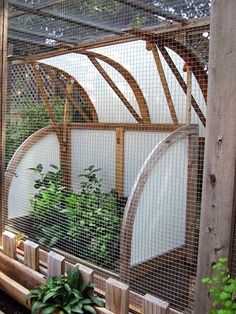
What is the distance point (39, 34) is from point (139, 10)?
33.8 inches

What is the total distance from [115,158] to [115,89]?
2.48ft

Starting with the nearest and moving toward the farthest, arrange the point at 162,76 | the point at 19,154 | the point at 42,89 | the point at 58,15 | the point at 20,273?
1. the point at 20,273
2. the point at 58,15
3. the point at 162,76
4. the point at 19,154
5. the point at 42,89

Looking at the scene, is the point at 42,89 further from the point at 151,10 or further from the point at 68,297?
the point at 68,297

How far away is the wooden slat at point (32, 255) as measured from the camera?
6.99ft

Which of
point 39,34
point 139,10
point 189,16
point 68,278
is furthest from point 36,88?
point 68,278

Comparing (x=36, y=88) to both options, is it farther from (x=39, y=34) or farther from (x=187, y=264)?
(x=187, y=264)

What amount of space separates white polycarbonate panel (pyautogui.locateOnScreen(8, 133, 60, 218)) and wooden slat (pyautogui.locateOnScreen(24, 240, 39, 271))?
54 cm

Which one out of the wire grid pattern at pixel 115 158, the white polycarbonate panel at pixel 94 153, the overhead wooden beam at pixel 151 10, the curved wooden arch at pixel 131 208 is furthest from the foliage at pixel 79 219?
the overhead wooden beam at pixel 151 10

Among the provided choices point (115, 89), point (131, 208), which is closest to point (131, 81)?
point (115, 89)

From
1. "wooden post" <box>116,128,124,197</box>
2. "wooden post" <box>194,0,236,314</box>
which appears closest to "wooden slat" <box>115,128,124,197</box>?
"wooden post" <box>116,128,124,197</box>

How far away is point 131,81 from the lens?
11.9 feet

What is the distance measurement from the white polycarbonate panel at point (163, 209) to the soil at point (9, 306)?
0.84 meters

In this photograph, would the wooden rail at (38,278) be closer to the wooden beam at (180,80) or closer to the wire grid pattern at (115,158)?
the wire grid pattern at (115,158)

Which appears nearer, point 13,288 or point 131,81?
point 13,288
